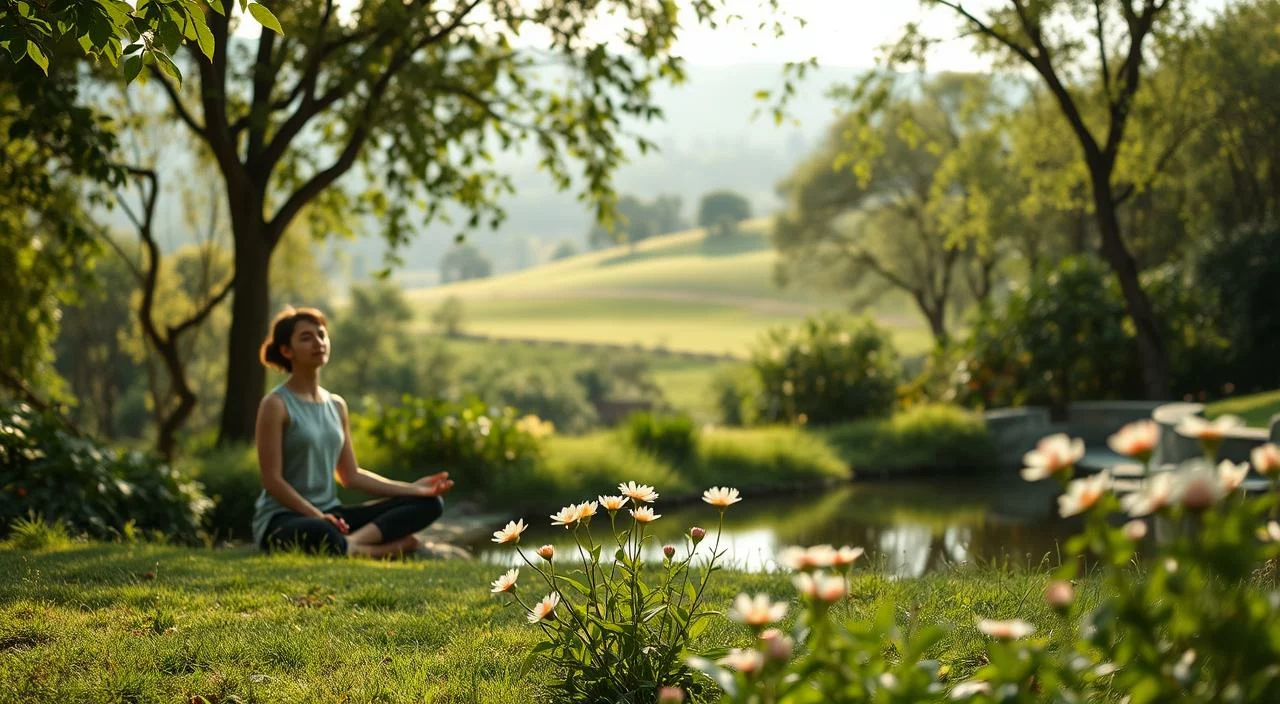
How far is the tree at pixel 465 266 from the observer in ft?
445

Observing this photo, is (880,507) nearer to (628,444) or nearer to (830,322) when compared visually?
(628,444)

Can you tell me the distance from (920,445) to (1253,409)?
11.1ft

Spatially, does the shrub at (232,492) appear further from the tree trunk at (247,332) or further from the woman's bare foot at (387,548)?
the woman's bare foot at (387,548)

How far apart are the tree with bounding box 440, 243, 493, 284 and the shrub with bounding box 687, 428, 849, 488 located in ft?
395

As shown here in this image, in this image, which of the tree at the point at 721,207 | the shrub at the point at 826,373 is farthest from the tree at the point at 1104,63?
the tree at the point at 721,207

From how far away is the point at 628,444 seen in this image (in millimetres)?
12211

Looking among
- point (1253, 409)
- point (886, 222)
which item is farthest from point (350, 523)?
point (886, 222)

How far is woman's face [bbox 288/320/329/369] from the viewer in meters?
6.48

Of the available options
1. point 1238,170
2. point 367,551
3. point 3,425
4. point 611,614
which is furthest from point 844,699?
point 1238,170

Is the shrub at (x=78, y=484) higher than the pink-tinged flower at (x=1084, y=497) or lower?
lower

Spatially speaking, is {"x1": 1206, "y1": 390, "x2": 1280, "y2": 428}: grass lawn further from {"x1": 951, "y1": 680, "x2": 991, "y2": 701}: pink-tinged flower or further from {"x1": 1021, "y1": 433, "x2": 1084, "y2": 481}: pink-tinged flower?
{"x1": 1021, "y1": 433, "x2": 1084, "y2": 481}: pink-tinged flower

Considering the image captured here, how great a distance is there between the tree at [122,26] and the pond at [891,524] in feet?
13.2

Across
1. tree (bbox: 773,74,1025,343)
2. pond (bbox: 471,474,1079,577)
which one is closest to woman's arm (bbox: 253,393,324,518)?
pond (bbox: 471,474,1079,577)

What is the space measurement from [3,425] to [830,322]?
10.9 m
